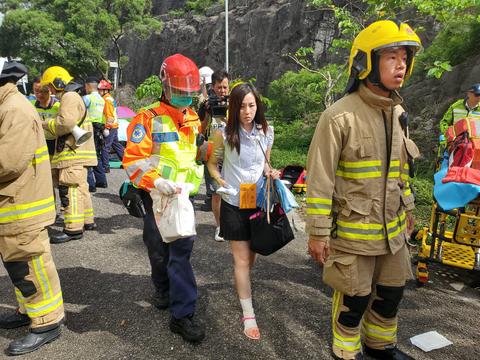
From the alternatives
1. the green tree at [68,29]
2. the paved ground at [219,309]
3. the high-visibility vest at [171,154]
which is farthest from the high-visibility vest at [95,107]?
the green tree at [68,29]

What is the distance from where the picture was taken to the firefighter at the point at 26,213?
8.82 feet

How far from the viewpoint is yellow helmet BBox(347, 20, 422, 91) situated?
222 cm

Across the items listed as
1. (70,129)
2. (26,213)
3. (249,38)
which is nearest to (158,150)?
(26,213)

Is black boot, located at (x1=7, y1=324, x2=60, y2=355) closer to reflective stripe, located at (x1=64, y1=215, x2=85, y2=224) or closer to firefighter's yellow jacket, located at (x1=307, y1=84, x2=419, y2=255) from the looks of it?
firefighter's yellow jacket, located at (x1=307, y1=84, x2=419, y2=255)

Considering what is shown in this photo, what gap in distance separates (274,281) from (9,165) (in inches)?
100

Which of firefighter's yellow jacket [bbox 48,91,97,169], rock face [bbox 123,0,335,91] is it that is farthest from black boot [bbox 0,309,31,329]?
rock face [bbox 123,0,335,91]

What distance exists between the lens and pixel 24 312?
10.4ft

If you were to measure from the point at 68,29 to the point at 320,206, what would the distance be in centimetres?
3016

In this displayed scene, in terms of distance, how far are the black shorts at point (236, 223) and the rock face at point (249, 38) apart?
2163cm

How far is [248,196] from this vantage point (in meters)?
3.07

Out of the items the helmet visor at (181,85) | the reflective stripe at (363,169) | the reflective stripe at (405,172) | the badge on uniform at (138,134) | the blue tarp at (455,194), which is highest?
the helmet visor at (181,85)

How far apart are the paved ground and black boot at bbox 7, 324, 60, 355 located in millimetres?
54

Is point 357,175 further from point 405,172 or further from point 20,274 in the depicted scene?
point 20,274

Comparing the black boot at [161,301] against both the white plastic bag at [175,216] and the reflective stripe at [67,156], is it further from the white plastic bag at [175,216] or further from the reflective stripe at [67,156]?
the reflective stripe at [67,156]
